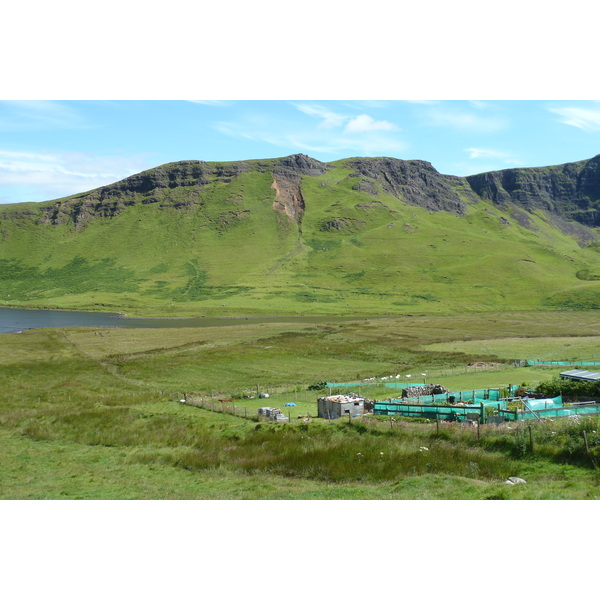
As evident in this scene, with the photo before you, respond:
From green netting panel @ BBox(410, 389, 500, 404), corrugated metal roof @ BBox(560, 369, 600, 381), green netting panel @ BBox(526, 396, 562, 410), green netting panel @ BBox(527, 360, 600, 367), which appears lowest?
green netting panel @ BBox(527, 360, 600, 367)

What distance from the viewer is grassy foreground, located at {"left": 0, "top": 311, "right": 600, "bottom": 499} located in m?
18.0

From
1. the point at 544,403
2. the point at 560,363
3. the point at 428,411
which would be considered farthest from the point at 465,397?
the point at 560,363

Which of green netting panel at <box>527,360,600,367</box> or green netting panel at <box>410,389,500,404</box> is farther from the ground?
green netting panel at <box>410,389,500,404</box>

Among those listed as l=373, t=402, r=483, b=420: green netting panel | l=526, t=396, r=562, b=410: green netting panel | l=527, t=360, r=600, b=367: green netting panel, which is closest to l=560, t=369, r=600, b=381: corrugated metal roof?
l=526, t=396, r=562, b=410: green netting panel

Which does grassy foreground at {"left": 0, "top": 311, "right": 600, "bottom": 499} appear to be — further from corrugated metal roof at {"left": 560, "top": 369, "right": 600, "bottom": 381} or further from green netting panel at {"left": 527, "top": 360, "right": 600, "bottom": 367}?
corrugated metal roof at {"left": 560, "top": 369, "right": 600, "bottom": 381}

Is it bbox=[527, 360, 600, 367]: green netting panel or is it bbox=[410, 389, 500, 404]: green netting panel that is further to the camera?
bbox=[527, 360, 600, 367]: green netting panel

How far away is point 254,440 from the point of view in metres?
26.2

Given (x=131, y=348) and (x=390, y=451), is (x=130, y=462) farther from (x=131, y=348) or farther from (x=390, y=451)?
(x=131, y=348)

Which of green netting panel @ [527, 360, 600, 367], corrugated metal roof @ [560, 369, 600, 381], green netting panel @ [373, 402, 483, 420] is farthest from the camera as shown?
green netting panel @ [527, 360, 600, 367]

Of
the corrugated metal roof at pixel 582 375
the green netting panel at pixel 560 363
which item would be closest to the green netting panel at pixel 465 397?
the corrugated metal roof at pixel 582 375

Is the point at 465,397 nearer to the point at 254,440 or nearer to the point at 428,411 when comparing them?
the point at 428,411

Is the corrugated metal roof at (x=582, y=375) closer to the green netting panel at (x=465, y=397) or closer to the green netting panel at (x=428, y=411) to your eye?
the green netting panel at (x=465, y=397)

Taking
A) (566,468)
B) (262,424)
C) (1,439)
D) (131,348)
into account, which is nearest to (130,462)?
(262,424)

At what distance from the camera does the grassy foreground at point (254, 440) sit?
18.0m
